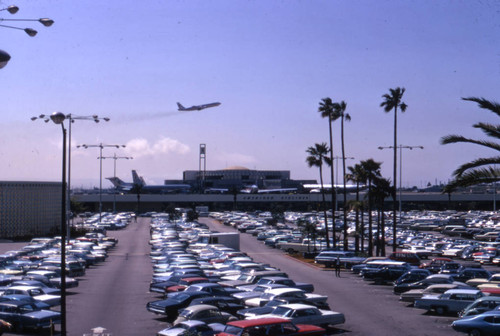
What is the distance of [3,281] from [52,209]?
137ft

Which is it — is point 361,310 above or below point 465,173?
below

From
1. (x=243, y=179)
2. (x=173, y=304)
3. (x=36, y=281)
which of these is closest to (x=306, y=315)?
(x=173, y=304)

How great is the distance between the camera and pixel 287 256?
50.4 metres

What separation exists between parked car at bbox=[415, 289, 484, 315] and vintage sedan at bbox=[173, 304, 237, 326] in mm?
8459

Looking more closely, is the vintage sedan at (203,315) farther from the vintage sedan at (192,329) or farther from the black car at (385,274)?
the black car at (385,274)

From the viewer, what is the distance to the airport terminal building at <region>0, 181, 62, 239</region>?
206 feet

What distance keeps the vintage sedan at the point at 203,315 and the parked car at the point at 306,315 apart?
4.64 ft

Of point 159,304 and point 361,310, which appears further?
point 361,310

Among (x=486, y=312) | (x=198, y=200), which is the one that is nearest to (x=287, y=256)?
(x=486, y=312)

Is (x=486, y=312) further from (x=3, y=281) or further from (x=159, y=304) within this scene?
(x=3, y=281)

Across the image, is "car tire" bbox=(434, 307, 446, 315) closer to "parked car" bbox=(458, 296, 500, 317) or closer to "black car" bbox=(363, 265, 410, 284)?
"parked car" bbox=(458, 296, 500, 317)

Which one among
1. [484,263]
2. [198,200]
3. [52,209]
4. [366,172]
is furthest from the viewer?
[198,200]

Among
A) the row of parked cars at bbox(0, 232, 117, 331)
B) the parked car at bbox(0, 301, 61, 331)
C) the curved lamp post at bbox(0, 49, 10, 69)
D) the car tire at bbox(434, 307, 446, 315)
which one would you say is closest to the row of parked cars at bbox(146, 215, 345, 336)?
the parked car at bbox(0, 301, 61, 331)

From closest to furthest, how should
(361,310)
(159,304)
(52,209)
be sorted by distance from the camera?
(159,304)
(361,310)
(52,209)
